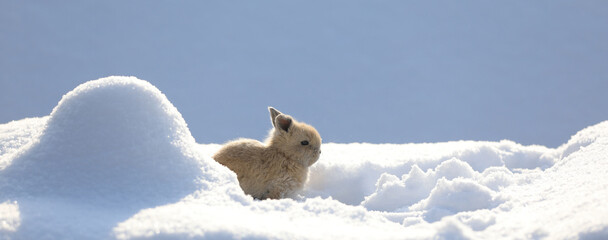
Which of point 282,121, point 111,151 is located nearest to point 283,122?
point 282,121

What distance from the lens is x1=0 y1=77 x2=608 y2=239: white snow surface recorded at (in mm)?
2674

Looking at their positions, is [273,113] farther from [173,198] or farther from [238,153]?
[173,198]

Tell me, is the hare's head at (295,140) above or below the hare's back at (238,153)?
above

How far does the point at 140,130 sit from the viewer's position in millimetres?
3500

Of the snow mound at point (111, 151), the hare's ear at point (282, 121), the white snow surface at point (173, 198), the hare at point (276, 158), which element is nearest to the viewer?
the white snow surface at point (173, 198)

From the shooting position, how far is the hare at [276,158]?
15.8 ft

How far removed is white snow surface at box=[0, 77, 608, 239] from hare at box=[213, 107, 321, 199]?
871 mm

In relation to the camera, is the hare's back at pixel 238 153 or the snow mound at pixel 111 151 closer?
the snow mound at pixel 111 151

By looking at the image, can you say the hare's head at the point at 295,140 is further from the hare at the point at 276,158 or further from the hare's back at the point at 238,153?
the hare's back at the point at 238,153

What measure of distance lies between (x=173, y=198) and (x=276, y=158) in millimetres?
2030

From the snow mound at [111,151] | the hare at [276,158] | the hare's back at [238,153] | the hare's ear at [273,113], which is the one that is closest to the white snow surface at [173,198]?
the snow mound at [111,151]

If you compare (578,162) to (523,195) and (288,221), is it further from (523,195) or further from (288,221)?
(288,221)

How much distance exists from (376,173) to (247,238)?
3.12m

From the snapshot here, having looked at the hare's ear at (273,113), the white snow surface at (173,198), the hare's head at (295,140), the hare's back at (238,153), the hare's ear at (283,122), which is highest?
the hare's ear at (273,113)
